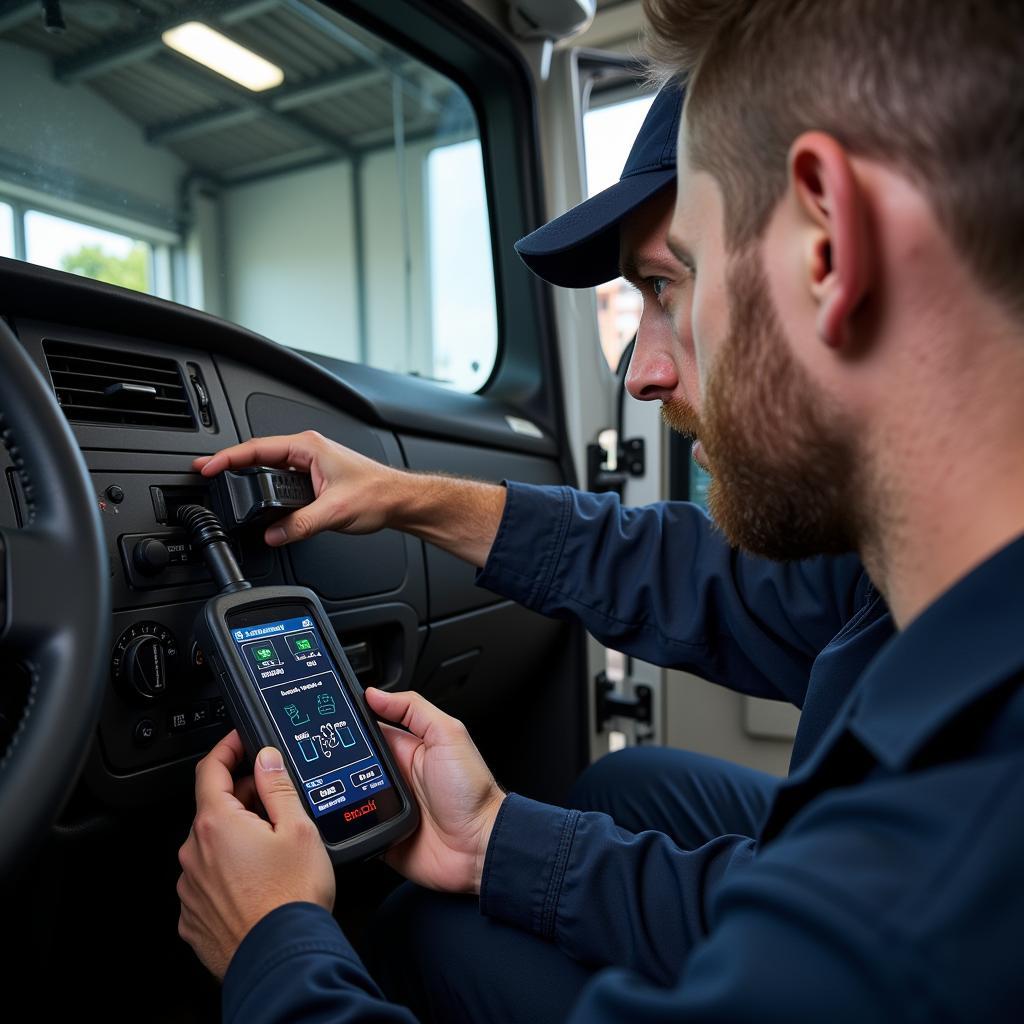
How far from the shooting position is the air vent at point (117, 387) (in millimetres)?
869

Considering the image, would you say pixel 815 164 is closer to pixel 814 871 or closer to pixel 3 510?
pixel 814 871

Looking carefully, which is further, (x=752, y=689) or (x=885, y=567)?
(x=752, y=689)

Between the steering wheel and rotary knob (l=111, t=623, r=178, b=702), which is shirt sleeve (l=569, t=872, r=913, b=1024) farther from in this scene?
rotary knob (l=111, t=623, r=178, b=702)

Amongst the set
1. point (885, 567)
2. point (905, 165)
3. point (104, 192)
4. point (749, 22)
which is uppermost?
point (104, 192)

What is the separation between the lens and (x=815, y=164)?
0.52m

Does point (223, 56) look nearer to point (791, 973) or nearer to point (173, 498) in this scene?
point (173, 498)

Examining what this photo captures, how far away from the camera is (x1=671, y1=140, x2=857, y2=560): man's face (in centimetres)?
57

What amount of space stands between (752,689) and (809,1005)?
0.89 meters

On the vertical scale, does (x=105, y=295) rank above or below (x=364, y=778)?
above

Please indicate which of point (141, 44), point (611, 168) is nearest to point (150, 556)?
point (141, 44)

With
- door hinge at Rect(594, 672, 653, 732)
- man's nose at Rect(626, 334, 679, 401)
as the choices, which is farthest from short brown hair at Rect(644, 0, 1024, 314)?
door hinge at Rect(594, 672, 653, 732)

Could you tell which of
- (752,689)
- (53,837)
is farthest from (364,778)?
(752,689)

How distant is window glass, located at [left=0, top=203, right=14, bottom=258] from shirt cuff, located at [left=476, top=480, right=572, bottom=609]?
72 centimetres

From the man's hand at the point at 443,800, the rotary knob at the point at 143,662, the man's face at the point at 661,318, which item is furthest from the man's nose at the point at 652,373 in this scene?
the rotary knob at the point at 143,662
